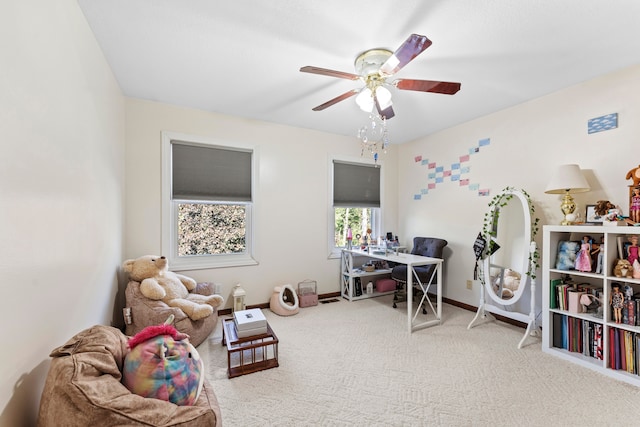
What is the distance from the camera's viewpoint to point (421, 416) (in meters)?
1.63

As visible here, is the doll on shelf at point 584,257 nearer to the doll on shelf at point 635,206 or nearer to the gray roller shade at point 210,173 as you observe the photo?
the doll on shelf at point 635,206

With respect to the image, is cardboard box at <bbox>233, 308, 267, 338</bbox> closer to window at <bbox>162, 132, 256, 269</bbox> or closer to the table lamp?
window at <bbox>162, 132, 256, 269</bbox>

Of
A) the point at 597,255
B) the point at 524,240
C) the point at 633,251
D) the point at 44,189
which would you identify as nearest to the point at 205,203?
the point at 44,189

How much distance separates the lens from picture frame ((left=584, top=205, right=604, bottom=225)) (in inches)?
88.0

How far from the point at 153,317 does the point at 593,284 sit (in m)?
3.78

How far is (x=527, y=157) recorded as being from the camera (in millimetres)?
2863

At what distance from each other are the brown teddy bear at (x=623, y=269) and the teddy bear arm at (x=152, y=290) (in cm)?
359

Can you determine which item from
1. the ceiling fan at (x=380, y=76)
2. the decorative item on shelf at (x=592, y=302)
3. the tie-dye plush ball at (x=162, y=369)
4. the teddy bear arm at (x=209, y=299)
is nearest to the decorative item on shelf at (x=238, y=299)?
the teddy bear arm at (x=209, y=299)

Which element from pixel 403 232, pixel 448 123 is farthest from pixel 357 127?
pixel 403 232

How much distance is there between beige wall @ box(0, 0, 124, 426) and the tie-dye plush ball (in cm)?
36

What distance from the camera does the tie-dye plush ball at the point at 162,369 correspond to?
3.61 ft

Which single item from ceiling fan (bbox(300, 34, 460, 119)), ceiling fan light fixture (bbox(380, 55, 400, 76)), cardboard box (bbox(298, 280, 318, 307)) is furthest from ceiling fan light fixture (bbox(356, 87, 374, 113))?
cardboard box (bbox(298, 280, 318, 307))

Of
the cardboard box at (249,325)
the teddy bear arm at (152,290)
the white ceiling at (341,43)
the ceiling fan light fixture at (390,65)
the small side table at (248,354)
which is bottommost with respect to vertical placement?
the small side table at (248,354)

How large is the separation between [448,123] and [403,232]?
1.73 meters
